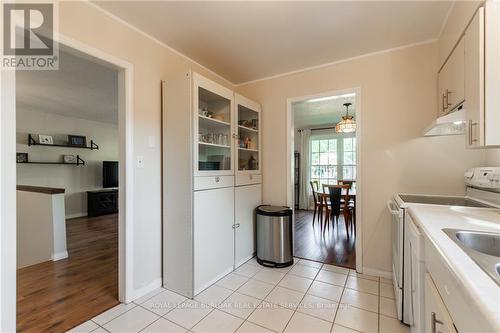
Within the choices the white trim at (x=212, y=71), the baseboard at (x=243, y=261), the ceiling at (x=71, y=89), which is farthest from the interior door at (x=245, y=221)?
the ceiling at (x=71, y=89)

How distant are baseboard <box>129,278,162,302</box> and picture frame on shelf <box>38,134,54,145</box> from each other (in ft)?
15.0

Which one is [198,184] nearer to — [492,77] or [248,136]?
[248,136]

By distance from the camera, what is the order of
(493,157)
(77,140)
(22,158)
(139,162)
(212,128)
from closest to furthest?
(493,157), (139,162), (212,128), (22,158), (77,140)

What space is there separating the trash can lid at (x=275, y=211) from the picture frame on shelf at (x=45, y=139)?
4948 mm

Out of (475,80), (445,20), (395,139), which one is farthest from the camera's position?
(395,139)

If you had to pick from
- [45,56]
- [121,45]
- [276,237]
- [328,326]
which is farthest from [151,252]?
[45,56]

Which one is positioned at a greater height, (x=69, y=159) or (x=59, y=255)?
(x=69, y=159)

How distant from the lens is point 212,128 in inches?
97.7

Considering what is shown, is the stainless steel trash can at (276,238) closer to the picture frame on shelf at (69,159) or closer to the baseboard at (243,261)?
the baseboard at (243,261)

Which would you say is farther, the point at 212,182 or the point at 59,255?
the point at 59,255

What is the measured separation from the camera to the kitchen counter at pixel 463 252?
19.8 inches

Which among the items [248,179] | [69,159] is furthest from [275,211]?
[69,159]

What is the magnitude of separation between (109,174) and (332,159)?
234 inches

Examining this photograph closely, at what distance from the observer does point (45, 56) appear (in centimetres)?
202
